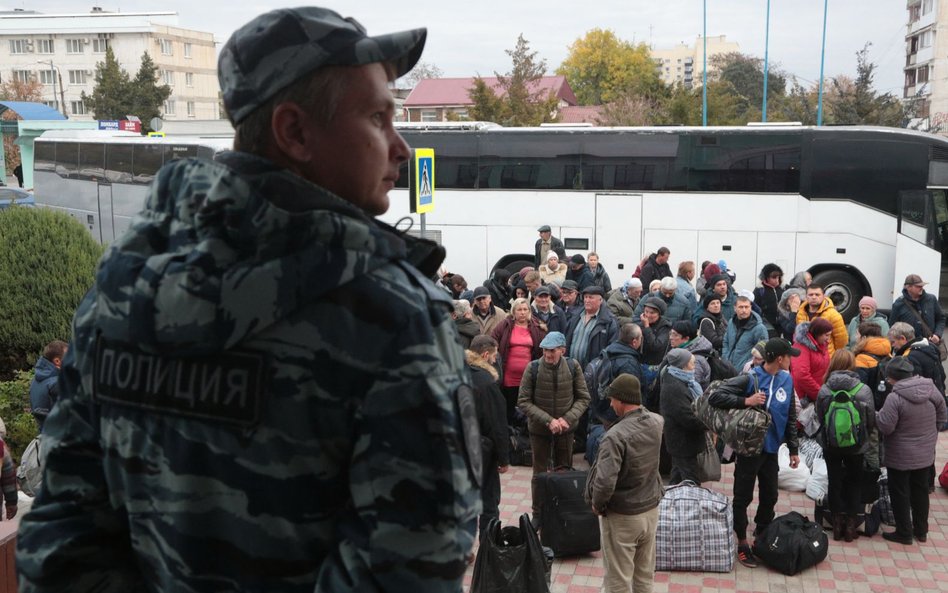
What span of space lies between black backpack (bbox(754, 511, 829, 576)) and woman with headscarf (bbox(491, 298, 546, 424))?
3288 millimetres

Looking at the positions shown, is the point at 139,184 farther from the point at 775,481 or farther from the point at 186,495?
the point at 186,495

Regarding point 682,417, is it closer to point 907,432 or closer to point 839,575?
point 839,575

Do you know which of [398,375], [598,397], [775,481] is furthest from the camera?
[598,397]

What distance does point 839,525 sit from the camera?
7.93 metres

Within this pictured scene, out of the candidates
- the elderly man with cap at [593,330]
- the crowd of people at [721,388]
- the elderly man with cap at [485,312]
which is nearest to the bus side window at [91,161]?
the crowd of people at [721,388]

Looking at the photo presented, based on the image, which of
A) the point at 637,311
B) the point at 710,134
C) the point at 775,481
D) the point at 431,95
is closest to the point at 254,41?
the point at 775,481

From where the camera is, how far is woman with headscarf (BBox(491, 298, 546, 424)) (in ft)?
32.6

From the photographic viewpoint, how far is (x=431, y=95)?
255 feet

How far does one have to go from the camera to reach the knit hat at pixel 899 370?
25.1 feet

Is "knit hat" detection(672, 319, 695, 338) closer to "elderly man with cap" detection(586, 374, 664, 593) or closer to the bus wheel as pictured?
"elderly man with cap" detection(586, 374, 664, 593)

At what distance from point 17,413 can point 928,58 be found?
69.2m

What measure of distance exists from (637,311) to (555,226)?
7932 mm

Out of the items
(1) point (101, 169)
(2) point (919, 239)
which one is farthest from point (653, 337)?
(1) point (101, 169)

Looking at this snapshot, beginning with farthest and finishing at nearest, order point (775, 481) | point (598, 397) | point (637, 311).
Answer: point (637, 311) < point (598, 397) < point (775, 481)
